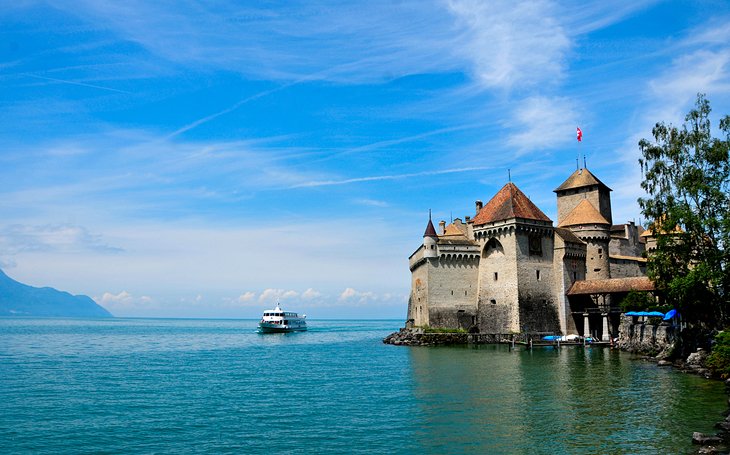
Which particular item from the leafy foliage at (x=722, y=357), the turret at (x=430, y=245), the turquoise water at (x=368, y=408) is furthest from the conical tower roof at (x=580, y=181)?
the leafy foliage at (x=722, y=357)

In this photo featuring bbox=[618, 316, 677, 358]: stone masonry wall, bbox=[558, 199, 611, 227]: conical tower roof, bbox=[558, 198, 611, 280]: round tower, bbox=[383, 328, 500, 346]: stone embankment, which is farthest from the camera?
bbox=[558, 199, 611, 227]: conical tower roof

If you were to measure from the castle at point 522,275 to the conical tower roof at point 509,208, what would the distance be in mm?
125

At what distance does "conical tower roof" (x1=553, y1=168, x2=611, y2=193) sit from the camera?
64.5 meters

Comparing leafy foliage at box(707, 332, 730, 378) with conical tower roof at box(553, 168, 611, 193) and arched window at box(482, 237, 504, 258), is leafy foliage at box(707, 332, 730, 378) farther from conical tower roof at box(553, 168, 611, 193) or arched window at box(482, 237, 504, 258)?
conical tower roof at box(553, 168, 611, 193)

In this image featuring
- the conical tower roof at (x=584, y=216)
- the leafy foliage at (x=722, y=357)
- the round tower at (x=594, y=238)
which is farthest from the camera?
the conical tower roof at (x=584, y=216)

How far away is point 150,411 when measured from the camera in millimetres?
24359

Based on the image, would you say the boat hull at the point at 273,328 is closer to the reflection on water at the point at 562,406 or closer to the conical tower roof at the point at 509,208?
the conical tower roof at the point at 509,208

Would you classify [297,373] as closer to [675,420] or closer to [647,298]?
[675,420]

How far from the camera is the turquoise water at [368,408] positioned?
60.8ft

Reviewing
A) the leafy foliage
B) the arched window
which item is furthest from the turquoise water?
the arched window

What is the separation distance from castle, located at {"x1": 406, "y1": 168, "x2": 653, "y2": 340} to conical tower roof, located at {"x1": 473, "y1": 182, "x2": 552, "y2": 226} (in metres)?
0.12

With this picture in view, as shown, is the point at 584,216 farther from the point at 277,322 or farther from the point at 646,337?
the point at 277,322

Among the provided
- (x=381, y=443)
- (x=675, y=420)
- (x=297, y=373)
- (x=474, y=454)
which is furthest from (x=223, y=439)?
(x=297, y=373)

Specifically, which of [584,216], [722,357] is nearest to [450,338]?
[584,216]
